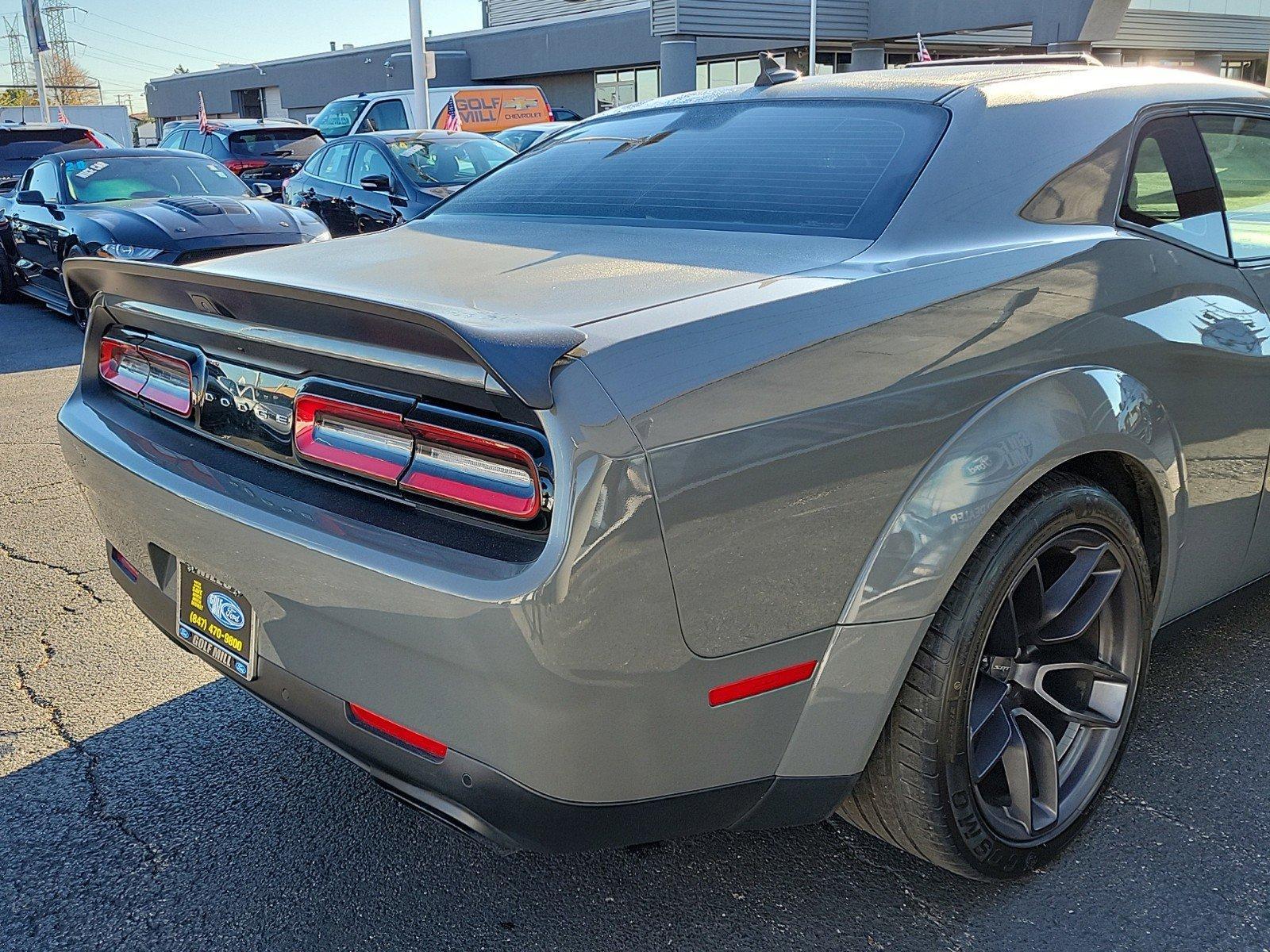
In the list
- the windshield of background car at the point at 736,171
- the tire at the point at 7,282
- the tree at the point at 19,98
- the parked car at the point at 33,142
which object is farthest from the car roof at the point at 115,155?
the tree at the point at 19,98

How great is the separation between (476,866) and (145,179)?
9.02 meters

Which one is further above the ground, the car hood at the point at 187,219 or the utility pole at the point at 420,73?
the utility pole at the point at 420,73

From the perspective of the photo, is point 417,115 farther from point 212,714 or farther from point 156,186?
point 212,714

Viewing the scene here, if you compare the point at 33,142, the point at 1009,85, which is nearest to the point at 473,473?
the point at 1009,85

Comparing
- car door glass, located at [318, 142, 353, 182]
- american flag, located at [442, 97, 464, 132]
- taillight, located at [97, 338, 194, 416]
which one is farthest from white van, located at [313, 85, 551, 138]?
taillight, located at [97, 338, 194, 416]

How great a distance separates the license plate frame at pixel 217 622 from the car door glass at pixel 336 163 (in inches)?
366

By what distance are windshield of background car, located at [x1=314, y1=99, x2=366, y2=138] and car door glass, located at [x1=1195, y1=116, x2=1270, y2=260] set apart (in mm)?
Answer: 17229

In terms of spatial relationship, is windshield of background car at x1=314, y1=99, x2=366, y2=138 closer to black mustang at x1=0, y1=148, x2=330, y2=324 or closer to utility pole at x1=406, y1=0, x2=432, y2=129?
utility pole at x1=406, y1=0, x2=432, y2=129

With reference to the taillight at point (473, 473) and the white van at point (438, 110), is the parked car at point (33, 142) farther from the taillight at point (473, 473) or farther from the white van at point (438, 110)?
the taillight at point (473, 473)

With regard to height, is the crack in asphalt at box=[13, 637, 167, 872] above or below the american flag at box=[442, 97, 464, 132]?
below

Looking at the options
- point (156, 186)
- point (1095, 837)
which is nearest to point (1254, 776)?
point (1095, 837)

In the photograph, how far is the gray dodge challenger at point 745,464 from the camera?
166 centimetres

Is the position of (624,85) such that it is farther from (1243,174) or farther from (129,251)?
(1243,174)

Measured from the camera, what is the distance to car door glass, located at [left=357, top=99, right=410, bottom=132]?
18.4m
